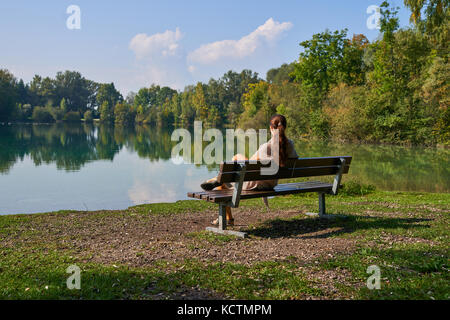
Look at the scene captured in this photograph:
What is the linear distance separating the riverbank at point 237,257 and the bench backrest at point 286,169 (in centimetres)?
91

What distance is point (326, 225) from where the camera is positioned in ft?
24.1

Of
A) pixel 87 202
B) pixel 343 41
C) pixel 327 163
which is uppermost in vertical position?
pixel 343 41

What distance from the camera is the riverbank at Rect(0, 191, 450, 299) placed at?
160 inches

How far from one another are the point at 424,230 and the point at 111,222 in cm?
589

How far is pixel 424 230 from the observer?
6.59 m

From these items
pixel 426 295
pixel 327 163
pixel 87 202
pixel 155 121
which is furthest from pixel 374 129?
pixel 155 121

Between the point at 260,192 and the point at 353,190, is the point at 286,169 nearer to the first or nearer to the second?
the point at 260,192

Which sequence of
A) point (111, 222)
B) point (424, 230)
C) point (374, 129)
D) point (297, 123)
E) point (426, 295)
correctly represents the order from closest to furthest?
point (426, 295) < point (424, 230) < point (111, 222) < point (374, 129) < point (297, 123)

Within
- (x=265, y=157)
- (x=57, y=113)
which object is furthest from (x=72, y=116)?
(x=265, y=157)

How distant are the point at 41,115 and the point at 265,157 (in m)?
122

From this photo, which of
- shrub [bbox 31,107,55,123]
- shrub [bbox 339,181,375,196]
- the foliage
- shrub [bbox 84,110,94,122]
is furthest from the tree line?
shrub [bbox 84,110,94,122]

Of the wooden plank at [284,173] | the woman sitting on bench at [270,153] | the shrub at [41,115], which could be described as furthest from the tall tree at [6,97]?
the wooden plank at [284,173]

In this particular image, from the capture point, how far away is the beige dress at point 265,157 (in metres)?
6.98
